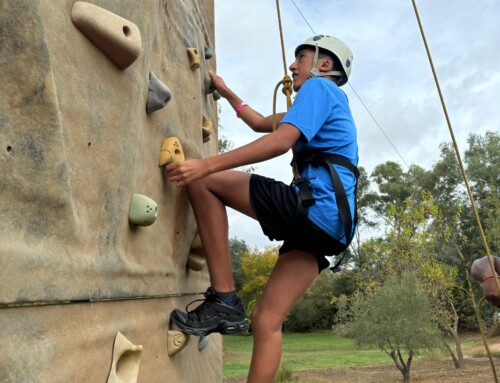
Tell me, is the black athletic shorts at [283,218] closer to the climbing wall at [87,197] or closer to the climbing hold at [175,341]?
the climbing wall at [87,197]

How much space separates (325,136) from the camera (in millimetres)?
2727

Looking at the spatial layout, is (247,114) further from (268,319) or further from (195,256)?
(268,319)

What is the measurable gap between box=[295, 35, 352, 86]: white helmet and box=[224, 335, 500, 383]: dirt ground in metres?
14.5

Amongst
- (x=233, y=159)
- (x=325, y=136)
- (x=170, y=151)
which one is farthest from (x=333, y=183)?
(x=170, y=151)

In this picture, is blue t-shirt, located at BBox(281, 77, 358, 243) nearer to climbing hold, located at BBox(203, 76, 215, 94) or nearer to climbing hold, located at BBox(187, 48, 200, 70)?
climbing hold, located at BBox(187, 48, 200, 70)

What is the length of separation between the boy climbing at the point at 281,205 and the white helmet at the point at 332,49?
200mm

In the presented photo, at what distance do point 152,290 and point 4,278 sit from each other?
94cm

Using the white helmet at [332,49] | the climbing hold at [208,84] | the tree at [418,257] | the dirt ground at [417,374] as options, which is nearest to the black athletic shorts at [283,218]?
the white helmet at [332,49]

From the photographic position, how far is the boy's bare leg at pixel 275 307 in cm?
251

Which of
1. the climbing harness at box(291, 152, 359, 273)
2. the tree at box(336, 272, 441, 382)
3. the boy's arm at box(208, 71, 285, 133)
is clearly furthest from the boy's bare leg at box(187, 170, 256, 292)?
the tree at box(336, 272, 441, 382)

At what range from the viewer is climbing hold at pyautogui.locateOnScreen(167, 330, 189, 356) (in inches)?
96.6

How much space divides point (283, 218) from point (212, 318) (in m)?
0.55

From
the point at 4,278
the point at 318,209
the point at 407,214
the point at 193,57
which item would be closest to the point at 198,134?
the point at 193,57

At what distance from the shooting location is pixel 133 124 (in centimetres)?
213
